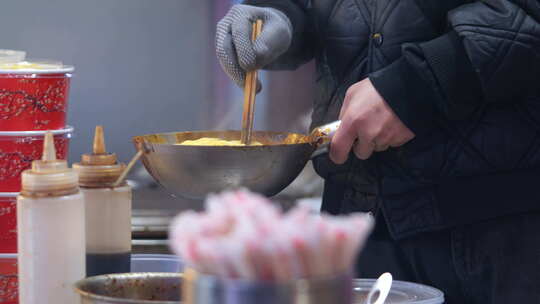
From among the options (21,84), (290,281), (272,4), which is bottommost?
(290,281)

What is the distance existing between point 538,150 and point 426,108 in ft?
0.63

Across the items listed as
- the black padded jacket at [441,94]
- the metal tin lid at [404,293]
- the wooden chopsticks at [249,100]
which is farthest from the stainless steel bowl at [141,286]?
the black padded jacket at [441,94]

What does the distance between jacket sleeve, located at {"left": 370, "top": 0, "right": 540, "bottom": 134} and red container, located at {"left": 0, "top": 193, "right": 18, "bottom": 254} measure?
535 millimetres

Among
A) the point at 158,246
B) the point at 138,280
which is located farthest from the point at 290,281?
the point at 158,246

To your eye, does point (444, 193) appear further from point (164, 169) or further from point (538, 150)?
point (164, 169)

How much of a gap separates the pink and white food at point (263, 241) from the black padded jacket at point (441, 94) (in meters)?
0.64

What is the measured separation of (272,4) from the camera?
142cm

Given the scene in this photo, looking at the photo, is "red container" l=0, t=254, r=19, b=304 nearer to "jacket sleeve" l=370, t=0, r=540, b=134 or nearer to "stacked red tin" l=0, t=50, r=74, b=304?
"stacked red tin" l=0, t=50, r=74, b=304

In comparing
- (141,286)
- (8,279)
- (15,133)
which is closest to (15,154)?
(15,133)

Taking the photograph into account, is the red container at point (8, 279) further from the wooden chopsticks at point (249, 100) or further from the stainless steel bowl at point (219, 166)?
the wooden chopsticks at point (249, 100)

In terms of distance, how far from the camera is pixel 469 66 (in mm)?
1168

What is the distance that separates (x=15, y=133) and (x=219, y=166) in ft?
0.98

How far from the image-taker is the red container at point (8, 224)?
112cm

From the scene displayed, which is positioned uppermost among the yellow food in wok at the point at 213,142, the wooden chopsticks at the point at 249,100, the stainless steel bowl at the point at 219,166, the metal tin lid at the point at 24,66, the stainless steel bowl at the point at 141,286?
the metal tin lid at the point at 24,66
